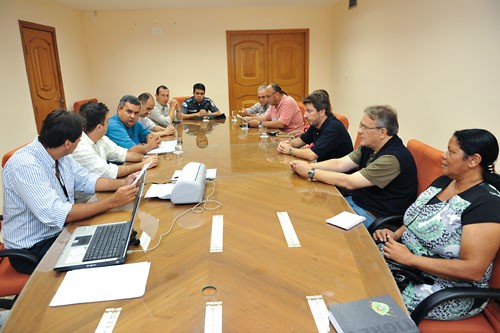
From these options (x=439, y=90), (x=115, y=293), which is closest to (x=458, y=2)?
(x=439, y=90)

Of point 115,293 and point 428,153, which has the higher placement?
point 428,153

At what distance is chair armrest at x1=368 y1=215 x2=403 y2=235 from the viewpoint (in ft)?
6.00

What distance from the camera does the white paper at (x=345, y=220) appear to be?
143cm

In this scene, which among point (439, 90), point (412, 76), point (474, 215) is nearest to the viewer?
point (474, 215)

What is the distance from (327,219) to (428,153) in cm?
78

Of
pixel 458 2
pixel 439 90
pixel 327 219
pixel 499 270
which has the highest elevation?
Answer: pixel 458 2

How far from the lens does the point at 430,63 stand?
3381 millimetres

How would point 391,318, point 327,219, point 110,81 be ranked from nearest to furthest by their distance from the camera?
point 391,318, point 327,219, point 110,81

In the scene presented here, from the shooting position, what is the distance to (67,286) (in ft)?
3.54

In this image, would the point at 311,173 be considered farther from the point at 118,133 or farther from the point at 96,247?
the point at 118,133

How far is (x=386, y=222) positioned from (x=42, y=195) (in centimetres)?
170

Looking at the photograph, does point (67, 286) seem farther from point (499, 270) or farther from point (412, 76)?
point (412, 76)

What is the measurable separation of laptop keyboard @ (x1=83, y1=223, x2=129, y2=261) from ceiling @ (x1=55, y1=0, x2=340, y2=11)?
16.6 ft

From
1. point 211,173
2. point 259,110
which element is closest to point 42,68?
point 259,110
